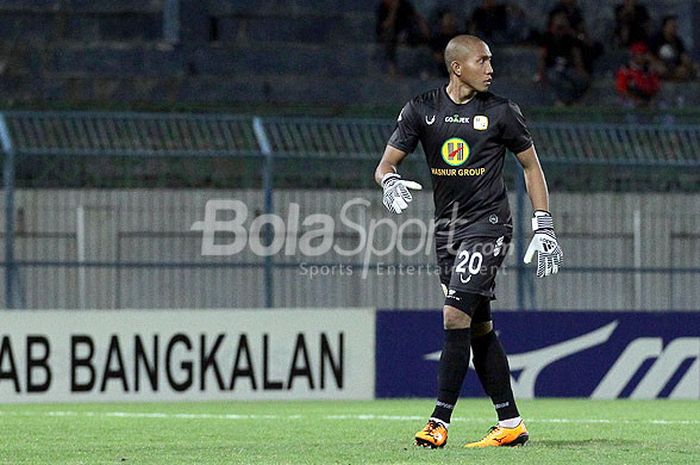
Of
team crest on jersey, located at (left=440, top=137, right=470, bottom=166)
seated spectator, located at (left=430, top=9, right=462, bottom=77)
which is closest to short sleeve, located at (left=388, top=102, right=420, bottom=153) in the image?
team crest on jersey, located at (left=440, top=137, right=470, bottom=166)

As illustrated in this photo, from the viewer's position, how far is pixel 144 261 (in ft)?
55.1

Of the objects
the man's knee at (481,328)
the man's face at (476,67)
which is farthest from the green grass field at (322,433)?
the man's face at (476,67)

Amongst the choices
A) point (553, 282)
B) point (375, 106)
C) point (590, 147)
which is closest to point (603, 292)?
point (553, 282)

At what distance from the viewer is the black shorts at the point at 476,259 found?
8438mm

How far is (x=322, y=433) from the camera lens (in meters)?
9.93

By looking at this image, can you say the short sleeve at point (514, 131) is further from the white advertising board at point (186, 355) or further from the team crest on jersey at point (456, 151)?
the white advertising board at point (186, 355)

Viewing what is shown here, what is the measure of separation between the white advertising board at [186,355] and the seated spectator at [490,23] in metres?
9.20

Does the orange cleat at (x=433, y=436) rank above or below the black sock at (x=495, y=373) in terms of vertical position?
below

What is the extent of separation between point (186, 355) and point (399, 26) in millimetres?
9585

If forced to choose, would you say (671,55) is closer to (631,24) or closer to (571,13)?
(631,24)

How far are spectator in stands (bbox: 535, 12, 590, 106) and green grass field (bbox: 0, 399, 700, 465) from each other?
903 centimetres

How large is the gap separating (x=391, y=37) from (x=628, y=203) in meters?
7.06

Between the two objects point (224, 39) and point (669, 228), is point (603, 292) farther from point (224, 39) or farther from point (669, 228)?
point (224, 39)

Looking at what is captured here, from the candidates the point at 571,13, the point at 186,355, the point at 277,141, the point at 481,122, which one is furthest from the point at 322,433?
the point at 571,13
